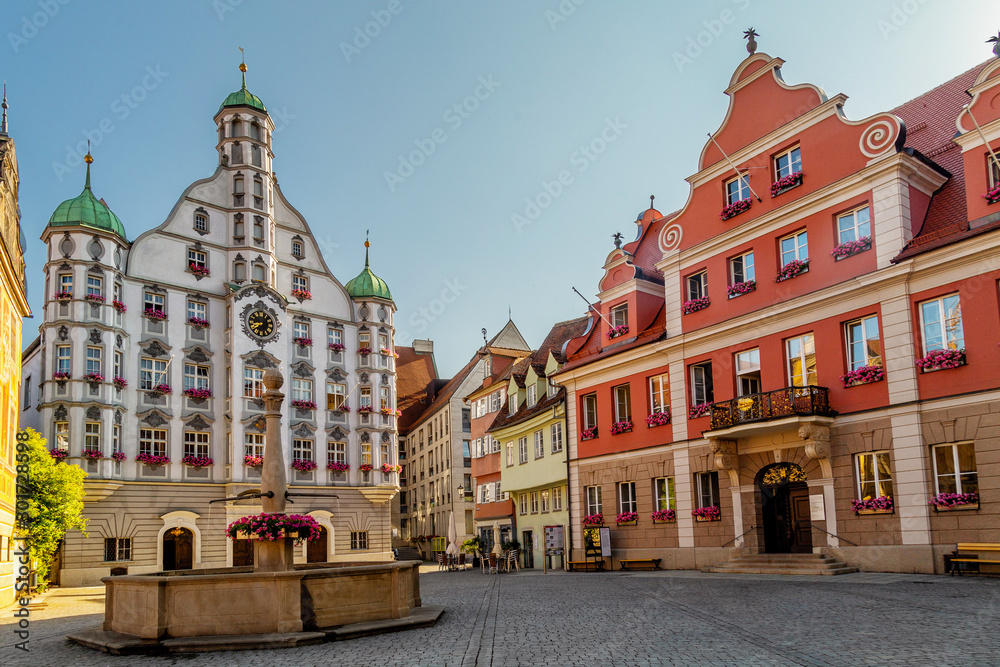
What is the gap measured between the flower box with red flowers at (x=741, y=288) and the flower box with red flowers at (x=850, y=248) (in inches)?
Result: 128

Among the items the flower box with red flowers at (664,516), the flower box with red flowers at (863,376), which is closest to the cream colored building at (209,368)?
the flower box with red flowers at (664,516)

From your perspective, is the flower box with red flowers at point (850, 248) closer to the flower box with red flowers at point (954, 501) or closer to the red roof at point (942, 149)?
the red roof at point (942, 149)

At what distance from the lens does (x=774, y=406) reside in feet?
86.4

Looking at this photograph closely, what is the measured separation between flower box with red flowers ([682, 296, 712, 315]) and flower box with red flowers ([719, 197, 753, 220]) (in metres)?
2.93

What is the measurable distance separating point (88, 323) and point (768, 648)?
4171 cm

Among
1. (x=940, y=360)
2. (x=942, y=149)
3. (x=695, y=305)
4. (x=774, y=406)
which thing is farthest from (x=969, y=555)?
(x=695, y=305)

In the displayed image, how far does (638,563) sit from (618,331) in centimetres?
911

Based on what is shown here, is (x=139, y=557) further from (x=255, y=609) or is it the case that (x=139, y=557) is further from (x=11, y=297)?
(x=255, y=609)

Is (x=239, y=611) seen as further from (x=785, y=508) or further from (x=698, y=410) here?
(x=698, y=410)

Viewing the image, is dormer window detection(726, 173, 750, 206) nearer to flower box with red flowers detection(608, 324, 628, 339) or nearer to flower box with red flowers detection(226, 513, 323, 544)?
flower box with red flowers detection(608, 324, 628, 339)

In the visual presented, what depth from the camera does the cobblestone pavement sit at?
11273 mm

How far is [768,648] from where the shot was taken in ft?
38.1

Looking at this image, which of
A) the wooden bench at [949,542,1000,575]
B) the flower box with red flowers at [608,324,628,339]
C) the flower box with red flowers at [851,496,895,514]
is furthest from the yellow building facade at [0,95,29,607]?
the wooden bench at [949,542,1000,575]

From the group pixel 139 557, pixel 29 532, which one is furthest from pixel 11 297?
pixel 139 557
